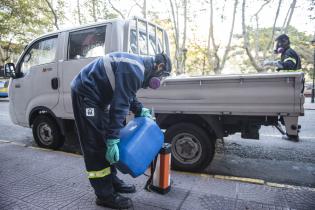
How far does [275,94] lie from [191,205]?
1.64 m

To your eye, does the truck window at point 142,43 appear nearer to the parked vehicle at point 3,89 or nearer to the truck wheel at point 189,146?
the truck wheel at point 189,146

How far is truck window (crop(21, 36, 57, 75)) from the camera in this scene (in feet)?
15.5

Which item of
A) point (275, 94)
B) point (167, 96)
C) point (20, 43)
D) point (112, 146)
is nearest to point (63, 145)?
point (167, 96)

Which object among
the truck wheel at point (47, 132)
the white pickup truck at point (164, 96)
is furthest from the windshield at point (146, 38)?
the truck wheel at point (47, 132)

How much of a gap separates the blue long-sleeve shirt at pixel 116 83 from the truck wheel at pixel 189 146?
1350 millimetres

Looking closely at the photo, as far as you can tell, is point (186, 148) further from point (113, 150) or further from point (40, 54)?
point (40, 54)

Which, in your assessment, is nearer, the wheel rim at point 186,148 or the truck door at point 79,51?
the wheel rim at point 186,148

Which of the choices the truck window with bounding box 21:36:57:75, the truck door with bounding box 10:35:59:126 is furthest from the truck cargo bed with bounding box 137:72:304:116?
the truck window with bounding box 21:36:57:75

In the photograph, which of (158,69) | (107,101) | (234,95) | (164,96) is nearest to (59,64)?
(164,96)

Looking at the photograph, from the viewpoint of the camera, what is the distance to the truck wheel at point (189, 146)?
3697mm

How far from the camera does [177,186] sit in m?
3.38

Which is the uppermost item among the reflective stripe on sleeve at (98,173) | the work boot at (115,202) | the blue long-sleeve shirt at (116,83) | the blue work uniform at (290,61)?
the blue work uniform at (290,61)

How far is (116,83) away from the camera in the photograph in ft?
8.11

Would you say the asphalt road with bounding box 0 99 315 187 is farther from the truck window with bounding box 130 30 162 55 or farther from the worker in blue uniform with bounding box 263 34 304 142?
the truck window with bounding box 130 30 162 55
